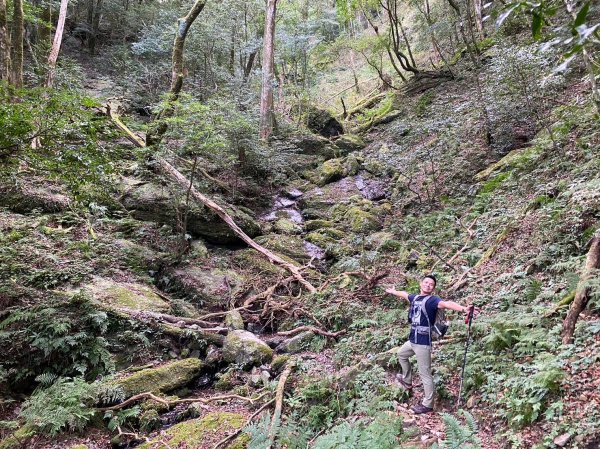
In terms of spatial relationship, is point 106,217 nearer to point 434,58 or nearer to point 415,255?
point 415,255

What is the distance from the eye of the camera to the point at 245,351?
7.39 metres

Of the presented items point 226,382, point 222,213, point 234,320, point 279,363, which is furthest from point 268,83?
point 226,382

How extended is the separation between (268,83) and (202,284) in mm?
10305

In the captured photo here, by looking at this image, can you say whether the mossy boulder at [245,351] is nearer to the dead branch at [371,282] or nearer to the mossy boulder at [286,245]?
the dead branch at [371,282]

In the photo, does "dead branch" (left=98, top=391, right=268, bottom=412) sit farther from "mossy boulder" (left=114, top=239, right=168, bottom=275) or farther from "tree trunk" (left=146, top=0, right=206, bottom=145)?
"tree trunk" (left=146, top=0, right=206, bottom=145)

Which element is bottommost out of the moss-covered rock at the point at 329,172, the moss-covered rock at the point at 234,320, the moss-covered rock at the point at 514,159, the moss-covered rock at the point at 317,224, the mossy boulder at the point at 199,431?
the mossy boulder at the point at 199,431

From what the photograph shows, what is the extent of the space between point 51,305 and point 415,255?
7.76 metres

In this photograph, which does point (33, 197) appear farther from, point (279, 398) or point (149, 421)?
point (279, 398)

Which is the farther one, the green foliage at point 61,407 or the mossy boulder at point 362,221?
the mossy boulder at point 362,221

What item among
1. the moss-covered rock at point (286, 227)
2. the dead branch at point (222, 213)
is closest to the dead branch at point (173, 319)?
the dead branch at point (222, 213)

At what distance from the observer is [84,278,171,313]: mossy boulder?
316 inches

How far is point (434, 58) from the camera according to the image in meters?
23.6

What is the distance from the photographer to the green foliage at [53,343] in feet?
21.0

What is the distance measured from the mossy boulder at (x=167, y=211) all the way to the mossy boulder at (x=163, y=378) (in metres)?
4.91
